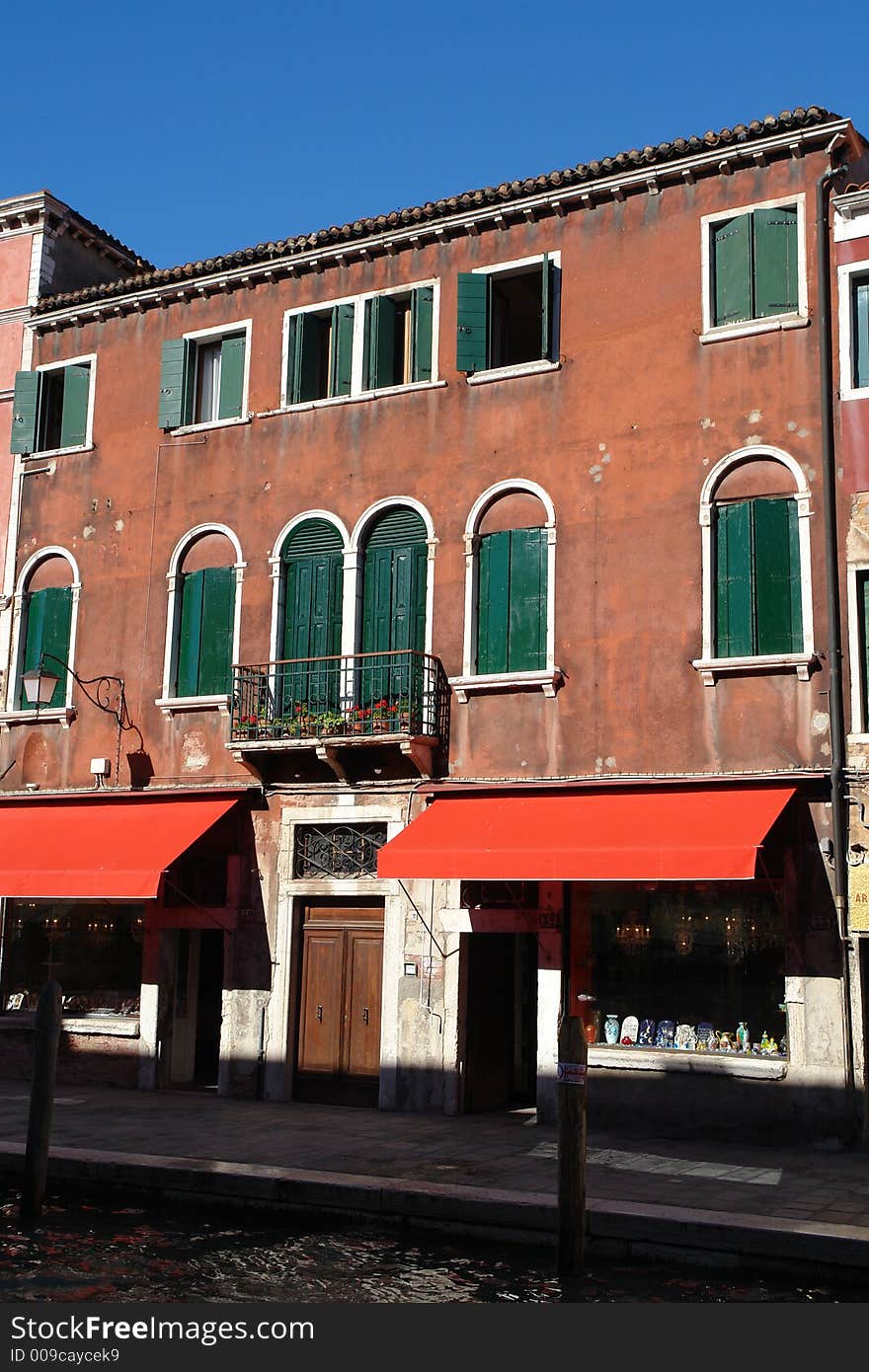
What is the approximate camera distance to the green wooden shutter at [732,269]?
15922mm

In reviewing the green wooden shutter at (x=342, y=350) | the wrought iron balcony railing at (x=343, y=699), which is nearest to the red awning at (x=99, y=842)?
the wrought iron balcony railing at (x=343, y=699)

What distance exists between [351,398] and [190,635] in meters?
3.83

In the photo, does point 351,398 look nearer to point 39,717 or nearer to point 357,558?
point 357,558

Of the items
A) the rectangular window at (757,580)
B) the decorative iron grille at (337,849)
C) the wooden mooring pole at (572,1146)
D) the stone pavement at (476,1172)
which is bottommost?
the stone pavement at (476,1172)

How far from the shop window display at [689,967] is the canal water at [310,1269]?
5.10 metres

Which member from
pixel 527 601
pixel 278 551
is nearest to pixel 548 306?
pixel 527 601

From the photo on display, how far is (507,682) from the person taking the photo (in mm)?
16500

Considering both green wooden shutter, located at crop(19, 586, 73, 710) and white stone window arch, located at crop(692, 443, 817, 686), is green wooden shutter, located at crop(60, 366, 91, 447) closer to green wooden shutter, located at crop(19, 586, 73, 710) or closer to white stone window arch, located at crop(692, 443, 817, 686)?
green wooden shutter, located at crop(19, 586, 73, 710)

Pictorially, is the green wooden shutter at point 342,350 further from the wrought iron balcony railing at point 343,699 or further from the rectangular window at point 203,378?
the wrought iron balcony railing at point 343,699

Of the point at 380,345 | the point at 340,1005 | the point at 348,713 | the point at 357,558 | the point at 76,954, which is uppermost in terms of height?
the point at 380,345

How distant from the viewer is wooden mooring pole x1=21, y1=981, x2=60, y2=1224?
1126cm

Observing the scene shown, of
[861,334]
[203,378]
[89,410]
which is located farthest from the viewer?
[89,410]

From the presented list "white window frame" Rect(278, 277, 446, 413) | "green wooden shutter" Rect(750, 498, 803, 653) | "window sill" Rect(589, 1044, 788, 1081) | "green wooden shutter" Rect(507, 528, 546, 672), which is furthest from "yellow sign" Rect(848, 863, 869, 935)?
"white window frame" Rect(278, 277, 446, 413)

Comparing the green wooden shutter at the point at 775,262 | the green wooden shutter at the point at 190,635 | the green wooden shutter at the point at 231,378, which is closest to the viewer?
the green wooden shutter at the point at 775,262
